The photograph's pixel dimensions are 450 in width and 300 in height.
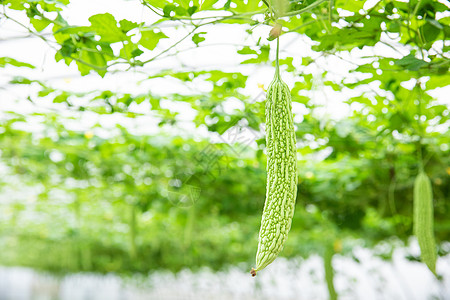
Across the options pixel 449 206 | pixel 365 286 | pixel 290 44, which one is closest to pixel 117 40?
pixel 290 44

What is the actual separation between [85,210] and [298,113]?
650 cm

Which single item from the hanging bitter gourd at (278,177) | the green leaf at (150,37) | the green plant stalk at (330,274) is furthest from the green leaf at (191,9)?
the green plant stalk at (330,274)

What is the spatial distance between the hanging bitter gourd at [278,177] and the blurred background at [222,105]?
33 centimetres

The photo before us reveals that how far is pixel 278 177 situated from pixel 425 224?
4.54ft

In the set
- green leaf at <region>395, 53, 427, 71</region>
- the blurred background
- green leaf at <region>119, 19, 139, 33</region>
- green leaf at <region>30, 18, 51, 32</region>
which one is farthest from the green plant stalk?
green leaf at <region>30, 18, 51, 32</region>

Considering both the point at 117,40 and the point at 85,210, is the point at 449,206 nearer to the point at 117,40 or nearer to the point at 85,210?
the point at 117,40

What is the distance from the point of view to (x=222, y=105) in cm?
325

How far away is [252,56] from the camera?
7.64 feet

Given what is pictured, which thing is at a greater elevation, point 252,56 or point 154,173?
point 252,56

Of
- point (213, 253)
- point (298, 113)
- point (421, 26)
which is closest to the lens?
point (421, 26)

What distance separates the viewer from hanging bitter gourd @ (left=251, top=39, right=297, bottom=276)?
53.9 inches

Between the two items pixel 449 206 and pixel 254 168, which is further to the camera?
pixel 449 206

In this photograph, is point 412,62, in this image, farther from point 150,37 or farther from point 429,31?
point 150,37

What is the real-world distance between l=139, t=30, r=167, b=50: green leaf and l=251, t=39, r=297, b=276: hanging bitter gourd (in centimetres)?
71
